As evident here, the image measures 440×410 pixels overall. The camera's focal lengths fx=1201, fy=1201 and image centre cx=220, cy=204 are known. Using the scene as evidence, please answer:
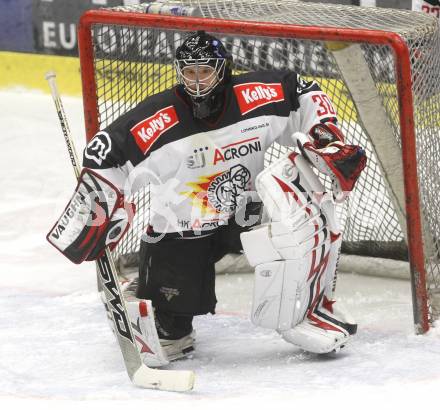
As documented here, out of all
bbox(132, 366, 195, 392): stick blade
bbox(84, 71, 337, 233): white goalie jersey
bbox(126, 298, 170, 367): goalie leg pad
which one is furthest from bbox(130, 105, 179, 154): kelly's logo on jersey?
bbox(132, 366, 195, 392): stick blade

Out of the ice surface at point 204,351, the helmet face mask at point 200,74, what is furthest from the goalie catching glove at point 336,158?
the ice surface at point 204,351

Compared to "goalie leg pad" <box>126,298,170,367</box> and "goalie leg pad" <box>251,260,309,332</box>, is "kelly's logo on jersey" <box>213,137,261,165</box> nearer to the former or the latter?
"goalie leg pad" <box>251,260,309,332</box>

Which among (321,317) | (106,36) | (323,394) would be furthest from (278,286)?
(106,36)

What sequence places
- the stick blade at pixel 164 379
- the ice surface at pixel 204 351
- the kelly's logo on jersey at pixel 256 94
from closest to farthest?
the ice surface at pixel 204 351 → the stick blade at pixel 164 379 → the kelly's logo on jersey at pixel 256 94

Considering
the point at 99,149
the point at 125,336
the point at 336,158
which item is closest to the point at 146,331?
the point at 125,336

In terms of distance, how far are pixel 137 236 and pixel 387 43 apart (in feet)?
4.81

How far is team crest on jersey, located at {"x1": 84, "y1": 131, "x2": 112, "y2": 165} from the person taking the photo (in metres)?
3.26

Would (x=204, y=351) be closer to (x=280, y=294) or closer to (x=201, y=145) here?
(x=280, y=294)

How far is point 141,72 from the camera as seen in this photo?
4152 millimetres

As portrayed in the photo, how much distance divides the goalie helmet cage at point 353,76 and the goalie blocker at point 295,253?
0.27m

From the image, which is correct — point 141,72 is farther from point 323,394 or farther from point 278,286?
point 323,394

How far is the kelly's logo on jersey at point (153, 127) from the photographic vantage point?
3.28 m

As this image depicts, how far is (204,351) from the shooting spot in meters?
3.62

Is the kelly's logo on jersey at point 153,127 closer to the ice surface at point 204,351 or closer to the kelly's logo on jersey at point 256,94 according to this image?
the kelly's logo on jersey at point 256,94
